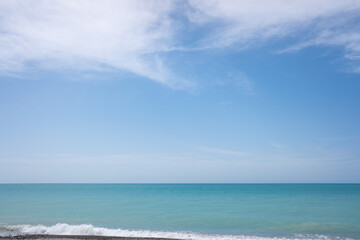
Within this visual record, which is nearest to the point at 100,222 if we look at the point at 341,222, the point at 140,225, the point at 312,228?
the point at 140,225

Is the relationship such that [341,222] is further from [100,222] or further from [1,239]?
[1,239]

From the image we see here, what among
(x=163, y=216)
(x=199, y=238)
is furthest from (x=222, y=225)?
(x=163, y=216)

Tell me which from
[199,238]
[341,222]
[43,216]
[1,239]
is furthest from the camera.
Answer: [43,216]

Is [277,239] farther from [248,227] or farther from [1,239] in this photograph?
[1,239]

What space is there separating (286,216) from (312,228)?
5870 millimetres

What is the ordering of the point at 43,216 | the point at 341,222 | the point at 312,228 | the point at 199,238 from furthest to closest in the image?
1. the point at 43,216
2. the point at 341,222
3. the point at 312,228
4. the point at 199,238

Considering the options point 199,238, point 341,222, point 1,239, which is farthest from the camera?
point 341,222

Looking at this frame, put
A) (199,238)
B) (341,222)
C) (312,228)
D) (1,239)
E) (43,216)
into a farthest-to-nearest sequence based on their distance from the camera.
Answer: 1. (43,216)
2. (341,222)
3. (312,228)
4. (199,238)
5. (1,239)

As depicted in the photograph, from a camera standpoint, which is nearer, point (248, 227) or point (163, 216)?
point (248, 227)

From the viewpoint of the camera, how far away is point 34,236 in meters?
17.8

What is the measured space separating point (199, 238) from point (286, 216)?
13.0m

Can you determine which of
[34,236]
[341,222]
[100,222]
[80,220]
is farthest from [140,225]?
[341,222]

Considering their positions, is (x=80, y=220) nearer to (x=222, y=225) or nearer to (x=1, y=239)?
(x=1, y=239)

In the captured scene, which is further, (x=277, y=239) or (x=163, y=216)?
(x=163, y=216)
